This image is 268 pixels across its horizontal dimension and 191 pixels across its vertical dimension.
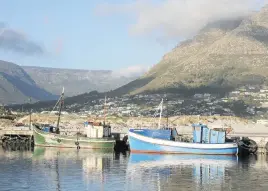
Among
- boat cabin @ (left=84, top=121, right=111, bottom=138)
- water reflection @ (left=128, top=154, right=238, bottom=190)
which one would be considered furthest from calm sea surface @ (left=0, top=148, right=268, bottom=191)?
boat cabin @ (left=84, top=121, right=111, bottom=138)

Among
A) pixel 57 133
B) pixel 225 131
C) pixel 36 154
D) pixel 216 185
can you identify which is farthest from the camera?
pixel 57 133

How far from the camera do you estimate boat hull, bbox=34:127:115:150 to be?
9038cm

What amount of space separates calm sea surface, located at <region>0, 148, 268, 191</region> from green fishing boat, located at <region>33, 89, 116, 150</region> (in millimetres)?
4847

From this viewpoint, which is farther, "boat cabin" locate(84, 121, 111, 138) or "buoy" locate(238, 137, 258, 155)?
"boat cabin" locate(84, 121, 111, 138)

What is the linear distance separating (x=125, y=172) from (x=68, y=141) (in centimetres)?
3065

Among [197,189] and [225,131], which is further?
[225,131]

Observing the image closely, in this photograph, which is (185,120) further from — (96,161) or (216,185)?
(216,185)

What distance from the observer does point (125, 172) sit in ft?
208

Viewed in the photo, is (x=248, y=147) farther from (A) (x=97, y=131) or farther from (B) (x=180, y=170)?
(B) (x=180, y=170)

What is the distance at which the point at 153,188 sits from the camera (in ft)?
173

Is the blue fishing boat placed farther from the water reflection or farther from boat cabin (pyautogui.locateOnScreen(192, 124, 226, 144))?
the water reflection

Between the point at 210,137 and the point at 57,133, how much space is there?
2663 centimetres

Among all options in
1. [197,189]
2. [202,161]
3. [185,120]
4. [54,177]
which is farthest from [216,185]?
[185,120]

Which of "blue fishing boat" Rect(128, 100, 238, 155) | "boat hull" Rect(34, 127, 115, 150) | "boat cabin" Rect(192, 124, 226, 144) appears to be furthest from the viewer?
"boat hull" Rect(34, 127, 115, 150)
